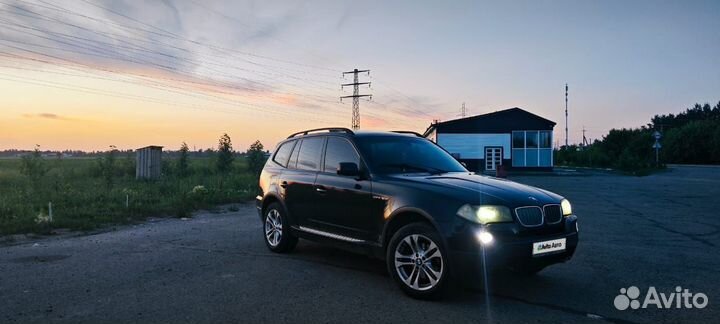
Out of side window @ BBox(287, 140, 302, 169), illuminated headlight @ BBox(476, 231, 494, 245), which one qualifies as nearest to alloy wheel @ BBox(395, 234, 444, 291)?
illuminated headlight @ BBox(476, 231, 494, 245)

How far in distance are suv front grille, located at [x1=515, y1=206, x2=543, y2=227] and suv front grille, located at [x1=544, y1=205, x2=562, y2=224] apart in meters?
0.12

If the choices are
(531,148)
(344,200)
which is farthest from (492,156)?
(344,200)

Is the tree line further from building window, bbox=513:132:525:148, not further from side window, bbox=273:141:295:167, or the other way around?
side window, bbox=273:141:295:167

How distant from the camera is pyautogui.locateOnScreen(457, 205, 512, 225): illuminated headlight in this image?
4723 mm

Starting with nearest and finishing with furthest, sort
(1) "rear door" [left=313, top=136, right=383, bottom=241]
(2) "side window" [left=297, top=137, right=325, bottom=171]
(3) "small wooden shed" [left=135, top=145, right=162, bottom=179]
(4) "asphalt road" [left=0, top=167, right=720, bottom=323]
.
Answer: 1. (4) "asphalt road" [left=0, top=167, right=720, bottom=323]
2. (1) "rear door" [left=313, top=136, right=383, bottom=241]
3. (2) "side window" [left=297, top=137, right=325, bottom=171]
4. (3) "small wooden shed" [left=135, top=145, right=162, bottom=179]

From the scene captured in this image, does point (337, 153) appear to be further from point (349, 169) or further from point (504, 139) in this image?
point (504, 139)

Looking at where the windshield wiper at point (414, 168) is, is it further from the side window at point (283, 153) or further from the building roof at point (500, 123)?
the building roof at point (500, 123)

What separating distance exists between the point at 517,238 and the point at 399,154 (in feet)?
6.50

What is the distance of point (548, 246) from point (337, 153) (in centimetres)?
281

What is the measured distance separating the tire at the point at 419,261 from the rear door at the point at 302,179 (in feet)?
5.45

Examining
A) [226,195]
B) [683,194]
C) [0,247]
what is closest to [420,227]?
[0,247]

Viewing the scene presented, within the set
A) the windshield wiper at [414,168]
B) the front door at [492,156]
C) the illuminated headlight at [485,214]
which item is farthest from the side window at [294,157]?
the front door at [492,156]

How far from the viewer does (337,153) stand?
257 inches

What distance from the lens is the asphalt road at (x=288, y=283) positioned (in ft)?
15.0
